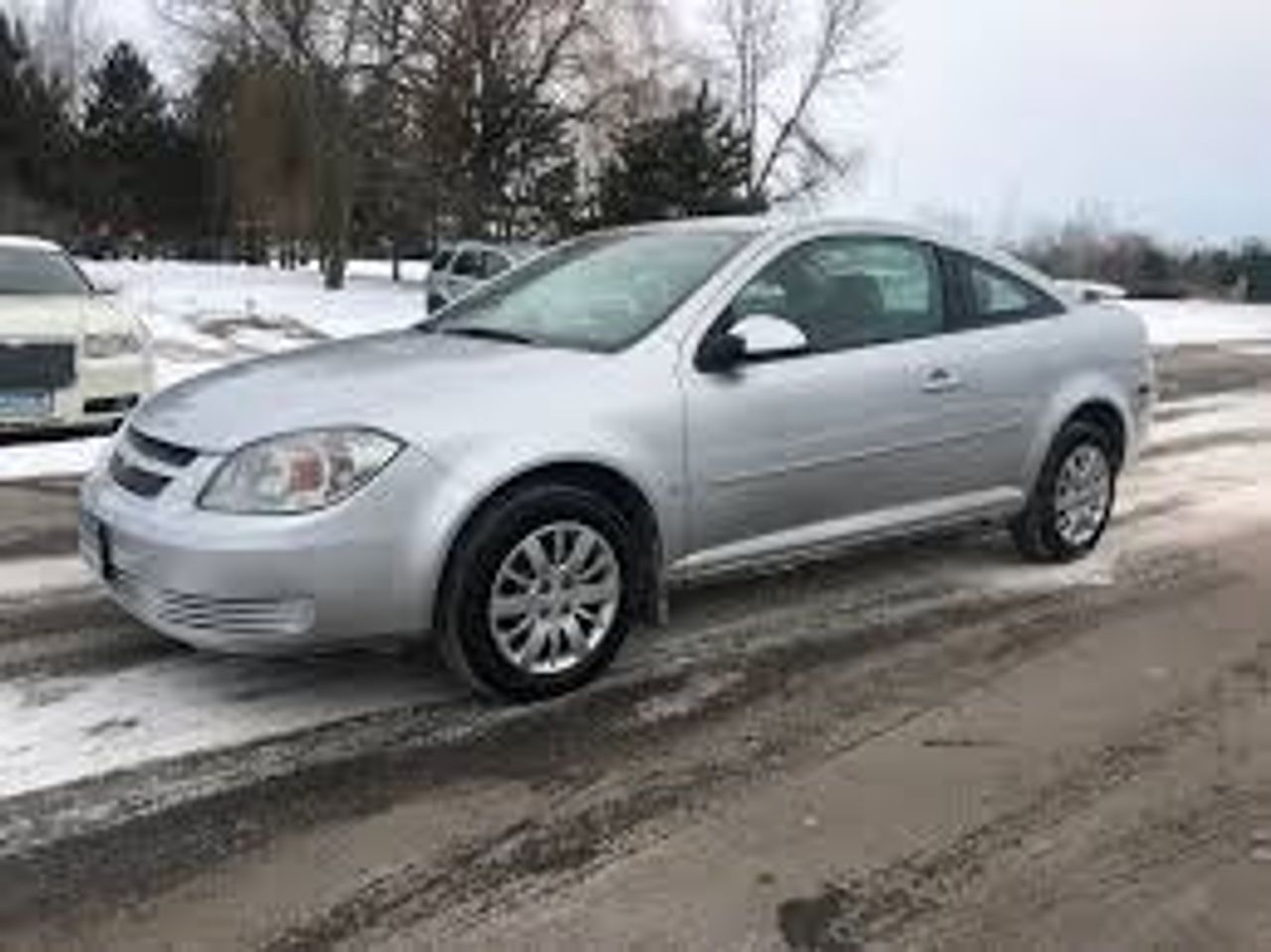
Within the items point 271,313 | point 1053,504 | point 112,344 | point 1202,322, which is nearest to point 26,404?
point 112,344

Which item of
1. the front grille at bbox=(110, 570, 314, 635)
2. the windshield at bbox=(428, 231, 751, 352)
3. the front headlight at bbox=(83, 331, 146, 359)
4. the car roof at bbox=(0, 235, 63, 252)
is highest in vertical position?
the car roof at bbox=(0, 235, 63, 252)

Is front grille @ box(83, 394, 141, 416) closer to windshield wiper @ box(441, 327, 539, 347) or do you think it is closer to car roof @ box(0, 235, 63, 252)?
car roof @ box(0, 235, 63, 252)

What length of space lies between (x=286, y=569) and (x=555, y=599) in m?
0.87

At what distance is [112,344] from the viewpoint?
1145 cm

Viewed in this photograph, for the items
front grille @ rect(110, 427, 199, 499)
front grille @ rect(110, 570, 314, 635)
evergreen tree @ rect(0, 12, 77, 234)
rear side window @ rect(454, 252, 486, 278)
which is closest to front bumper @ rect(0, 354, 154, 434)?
front grille @ rect(110, 427, 199, 499)

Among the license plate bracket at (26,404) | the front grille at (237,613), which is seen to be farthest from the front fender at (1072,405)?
the license plate bracket at (26,404)

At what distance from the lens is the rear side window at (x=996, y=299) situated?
742 cm

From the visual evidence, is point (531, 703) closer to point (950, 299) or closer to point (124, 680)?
point (124, 680)

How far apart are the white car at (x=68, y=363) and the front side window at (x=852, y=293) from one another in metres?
5.82

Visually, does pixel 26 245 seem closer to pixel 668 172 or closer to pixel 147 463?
pixel 147 463

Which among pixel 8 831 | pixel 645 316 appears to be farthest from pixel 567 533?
pixel 8 831

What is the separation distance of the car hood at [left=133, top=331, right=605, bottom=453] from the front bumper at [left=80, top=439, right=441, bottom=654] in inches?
6.4

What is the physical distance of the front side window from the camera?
669cm

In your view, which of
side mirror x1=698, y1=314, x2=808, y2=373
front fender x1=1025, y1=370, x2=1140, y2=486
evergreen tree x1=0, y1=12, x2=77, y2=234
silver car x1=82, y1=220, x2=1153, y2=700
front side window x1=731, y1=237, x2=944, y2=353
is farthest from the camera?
evergreen tree x1=0, y1=12, x2=77, y2=234
